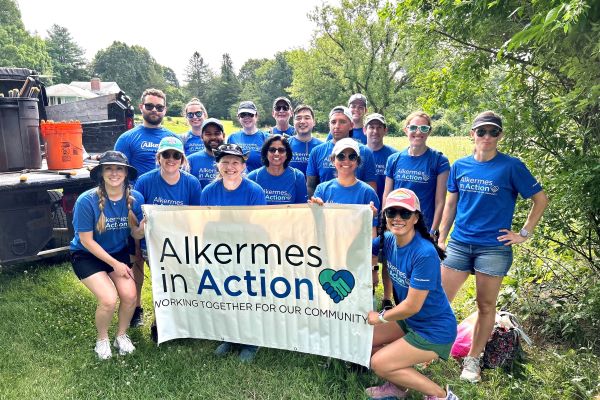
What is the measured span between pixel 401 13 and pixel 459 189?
5.85ft

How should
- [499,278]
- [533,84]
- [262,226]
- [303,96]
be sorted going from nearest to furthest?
[499,278] → [262,226] → [533,84] → [303,96]

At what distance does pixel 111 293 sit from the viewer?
3783 mm

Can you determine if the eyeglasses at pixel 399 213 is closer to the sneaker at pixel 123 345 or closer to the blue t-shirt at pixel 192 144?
the sneaker at pixel 123 345

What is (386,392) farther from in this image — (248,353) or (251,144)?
(251,144)

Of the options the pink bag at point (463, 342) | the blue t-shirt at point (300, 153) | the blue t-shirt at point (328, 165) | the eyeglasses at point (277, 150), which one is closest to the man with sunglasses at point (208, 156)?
the eyeglasses at point (277, 150)

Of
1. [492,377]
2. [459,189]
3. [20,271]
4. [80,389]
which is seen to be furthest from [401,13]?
[20,271]

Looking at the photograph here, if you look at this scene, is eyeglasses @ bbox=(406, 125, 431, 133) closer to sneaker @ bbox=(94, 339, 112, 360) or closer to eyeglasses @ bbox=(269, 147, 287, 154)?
eyeglasses @ bbox=(269, 147, 287, 154)

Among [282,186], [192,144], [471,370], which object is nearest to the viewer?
[471,370]

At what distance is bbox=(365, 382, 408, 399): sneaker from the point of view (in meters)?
3.24

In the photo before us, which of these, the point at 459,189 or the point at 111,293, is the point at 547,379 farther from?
the point at 111,293

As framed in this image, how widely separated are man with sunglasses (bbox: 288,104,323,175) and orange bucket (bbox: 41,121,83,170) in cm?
277

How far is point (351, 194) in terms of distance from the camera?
144 inches

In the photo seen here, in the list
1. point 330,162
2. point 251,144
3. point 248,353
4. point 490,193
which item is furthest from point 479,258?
point 251,144

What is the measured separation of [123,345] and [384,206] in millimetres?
2684
